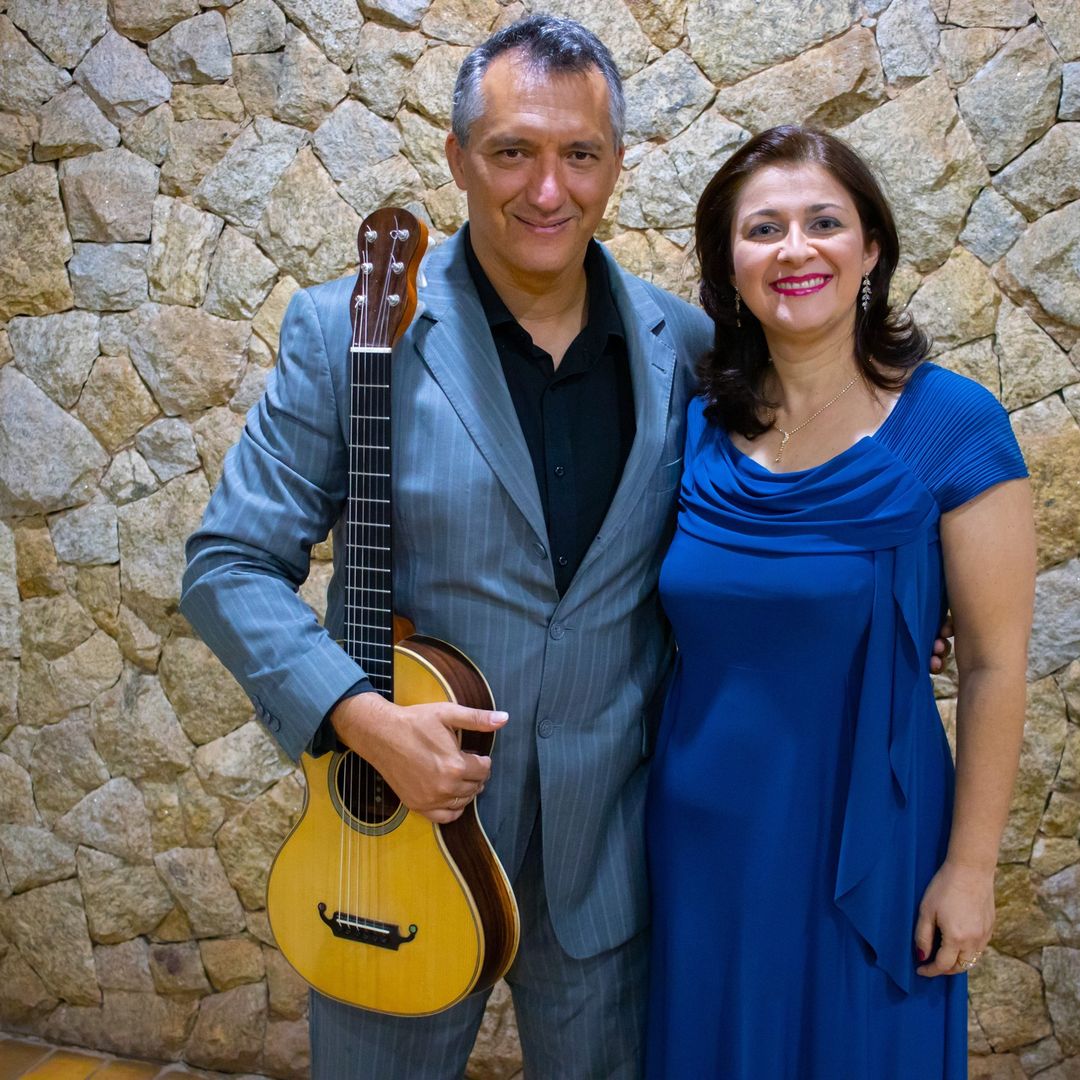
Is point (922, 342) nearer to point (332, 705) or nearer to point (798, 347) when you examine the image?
point (798, 347)

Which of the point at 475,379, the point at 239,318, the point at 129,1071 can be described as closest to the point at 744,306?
the point at 475,379


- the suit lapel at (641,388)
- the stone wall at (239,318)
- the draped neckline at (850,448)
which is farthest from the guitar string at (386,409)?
the stone wall at (239,318)

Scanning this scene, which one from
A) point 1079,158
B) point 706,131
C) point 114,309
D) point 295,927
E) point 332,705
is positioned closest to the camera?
point 332,705

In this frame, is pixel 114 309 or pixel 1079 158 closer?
pixel 1079 158

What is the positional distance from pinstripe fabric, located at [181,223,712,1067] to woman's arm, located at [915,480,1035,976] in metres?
0.41

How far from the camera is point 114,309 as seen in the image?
9.22 feet

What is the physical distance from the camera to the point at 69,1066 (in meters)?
2.90

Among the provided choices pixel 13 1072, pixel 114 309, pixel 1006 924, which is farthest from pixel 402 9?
pixel 13 1072

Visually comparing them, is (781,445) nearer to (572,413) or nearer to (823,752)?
(572,413)

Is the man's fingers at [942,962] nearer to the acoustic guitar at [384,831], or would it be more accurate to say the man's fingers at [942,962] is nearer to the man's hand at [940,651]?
the man's hand at [940,651]

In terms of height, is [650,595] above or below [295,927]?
above

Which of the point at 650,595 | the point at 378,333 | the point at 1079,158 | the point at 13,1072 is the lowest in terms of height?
the point at 13,1072

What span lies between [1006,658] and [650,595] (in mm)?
465

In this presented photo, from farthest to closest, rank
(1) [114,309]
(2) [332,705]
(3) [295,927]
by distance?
(1) [114,309] < (3) [295,927] < (2) [332,705]
